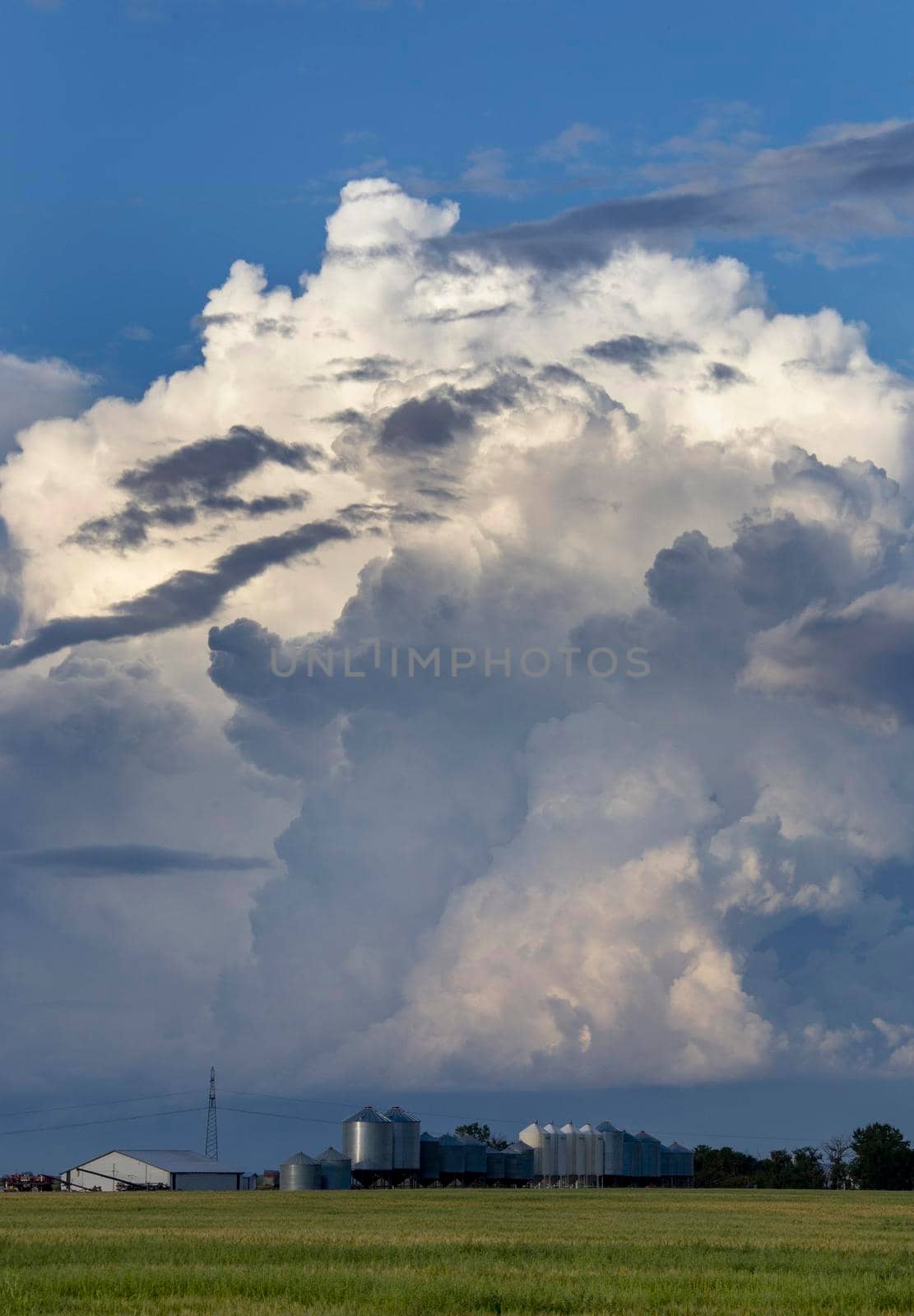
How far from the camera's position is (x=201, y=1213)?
100m

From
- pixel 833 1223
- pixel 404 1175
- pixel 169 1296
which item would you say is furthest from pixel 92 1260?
pixel 404 1175

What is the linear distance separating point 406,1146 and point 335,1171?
1009 cm

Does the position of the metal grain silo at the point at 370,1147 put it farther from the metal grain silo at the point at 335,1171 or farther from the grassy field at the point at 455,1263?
the grassy field at the point at 455,1263

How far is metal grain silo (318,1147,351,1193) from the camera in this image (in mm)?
190500

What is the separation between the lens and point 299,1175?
189m

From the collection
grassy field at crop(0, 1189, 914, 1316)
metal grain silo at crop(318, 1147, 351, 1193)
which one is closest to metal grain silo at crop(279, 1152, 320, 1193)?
metal grain silo at crop(318, 1147, 351, 1193)

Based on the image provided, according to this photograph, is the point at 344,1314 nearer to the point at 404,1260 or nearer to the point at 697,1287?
the point at 697,1287

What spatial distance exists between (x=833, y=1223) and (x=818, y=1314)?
5462 centimetres

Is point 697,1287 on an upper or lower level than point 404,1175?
upper

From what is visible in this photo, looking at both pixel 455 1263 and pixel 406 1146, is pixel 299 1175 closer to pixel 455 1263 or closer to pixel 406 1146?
pixel 406 1146

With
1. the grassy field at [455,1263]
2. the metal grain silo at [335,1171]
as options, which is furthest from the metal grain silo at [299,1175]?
the grassy field at [455,1263]

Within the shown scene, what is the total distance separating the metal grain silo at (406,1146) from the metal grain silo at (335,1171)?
21.2 feet

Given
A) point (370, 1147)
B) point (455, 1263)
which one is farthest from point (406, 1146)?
point (455, 1263)

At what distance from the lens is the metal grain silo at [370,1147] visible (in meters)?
194
